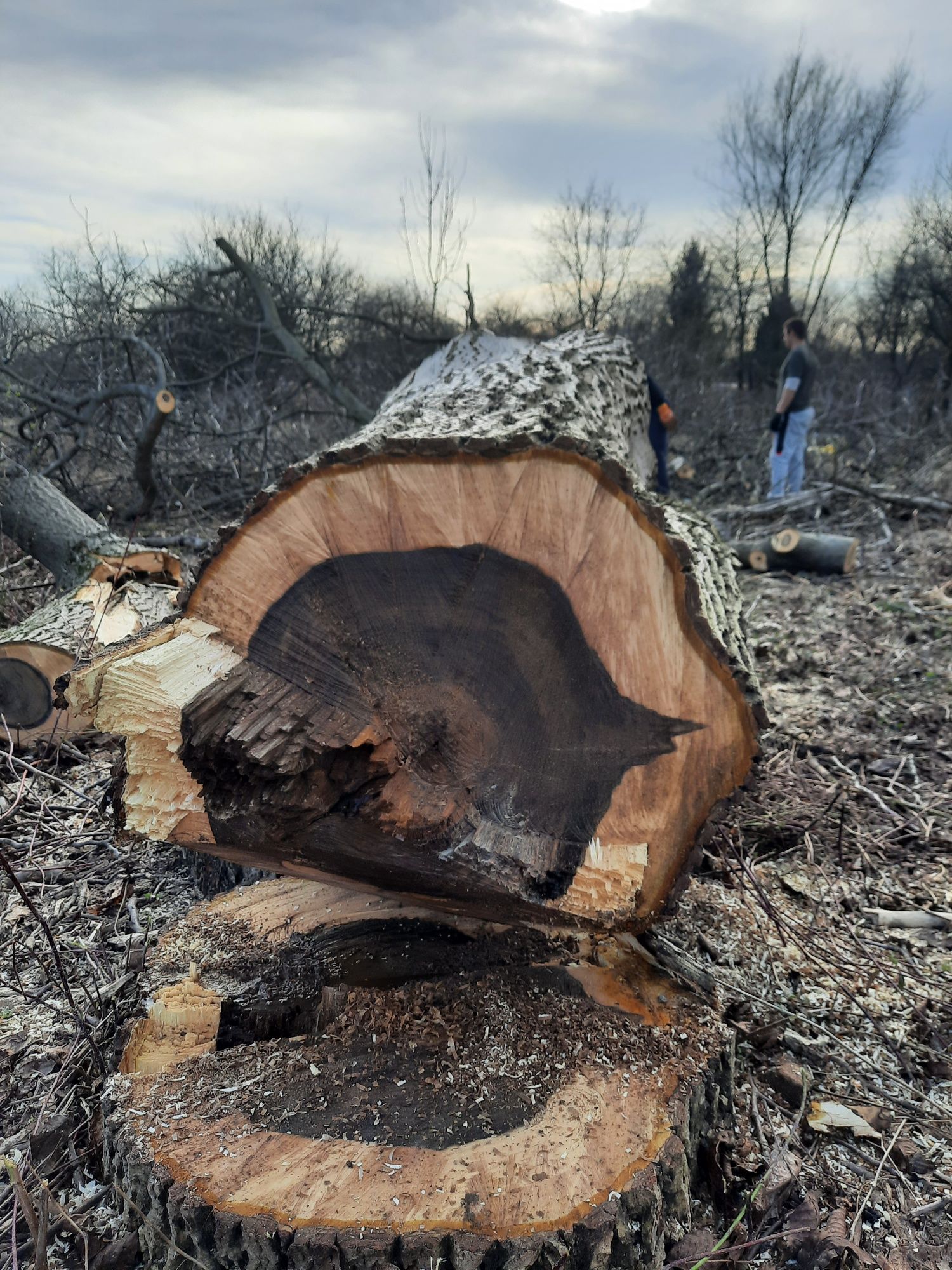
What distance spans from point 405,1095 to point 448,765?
0.55m

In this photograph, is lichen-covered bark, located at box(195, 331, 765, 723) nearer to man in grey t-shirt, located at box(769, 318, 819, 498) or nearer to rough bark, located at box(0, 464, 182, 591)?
rough bark, located at box(0, 464, 182, 591)

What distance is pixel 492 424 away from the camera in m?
1.58

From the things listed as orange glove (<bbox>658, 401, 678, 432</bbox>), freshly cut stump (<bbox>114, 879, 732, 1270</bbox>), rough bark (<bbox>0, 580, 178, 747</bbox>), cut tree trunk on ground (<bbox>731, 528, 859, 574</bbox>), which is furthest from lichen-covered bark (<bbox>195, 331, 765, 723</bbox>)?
cut tree trunk on ground (<bbox>731, 528, 859, 574</bbox>)

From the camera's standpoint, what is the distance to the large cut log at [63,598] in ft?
9.86

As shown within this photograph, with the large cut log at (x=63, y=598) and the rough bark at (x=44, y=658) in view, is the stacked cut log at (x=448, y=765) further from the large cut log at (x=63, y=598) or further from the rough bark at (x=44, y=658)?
the rough bark at (x=44, y=658)

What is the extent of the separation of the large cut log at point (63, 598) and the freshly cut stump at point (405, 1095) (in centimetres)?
126

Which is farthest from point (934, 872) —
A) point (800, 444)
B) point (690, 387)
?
point (690, 387)

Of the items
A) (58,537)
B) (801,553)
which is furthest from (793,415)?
(58,537)

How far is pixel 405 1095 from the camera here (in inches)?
49.6

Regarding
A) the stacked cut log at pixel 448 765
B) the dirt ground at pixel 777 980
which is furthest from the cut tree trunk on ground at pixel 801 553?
the stacked cut log at pixel 448 765

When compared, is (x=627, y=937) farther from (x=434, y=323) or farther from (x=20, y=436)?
(x=434, y=323)

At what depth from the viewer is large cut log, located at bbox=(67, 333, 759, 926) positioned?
4.44 ft

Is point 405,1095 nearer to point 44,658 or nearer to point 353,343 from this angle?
point 44,658

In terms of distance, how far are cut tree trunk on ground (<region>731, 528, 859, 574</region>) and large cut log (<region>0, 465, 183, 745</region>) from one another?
4039 millimetres
